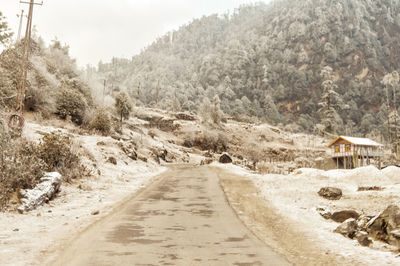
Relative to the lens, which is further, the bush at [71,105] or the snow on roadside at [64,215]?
the bush at [71,105]

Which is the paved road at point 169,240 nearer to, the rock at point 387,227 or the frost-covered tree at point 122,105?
the rock at point 387,227

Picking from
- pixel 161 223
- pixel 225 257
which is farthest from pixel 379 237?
pixel 161 223

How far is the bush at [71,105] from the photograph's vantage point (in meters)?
32.2

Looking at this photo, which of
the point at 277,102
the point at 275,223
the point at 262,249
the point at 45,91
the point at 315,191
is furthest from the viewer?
the point at 277,102

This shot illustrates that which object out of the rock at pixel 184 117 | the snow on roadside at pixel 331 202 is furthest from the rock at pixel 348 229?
the rock at pixel 184 117

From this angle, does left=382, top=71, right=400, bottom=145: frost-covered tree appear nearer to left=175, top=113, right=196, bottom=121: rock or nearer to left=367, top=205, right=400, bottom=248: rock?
left=175, top=113, right=196, bottom=121: rock

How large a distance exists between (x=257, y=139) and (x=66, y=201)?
64804mm

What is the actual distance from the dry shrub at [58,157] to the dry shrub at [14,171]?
1.38m

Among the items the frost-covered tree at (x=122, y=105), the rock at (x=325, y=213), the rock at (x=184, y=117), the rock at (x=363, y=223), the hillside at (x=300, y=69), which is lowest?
the rock at (x=325, y=213)

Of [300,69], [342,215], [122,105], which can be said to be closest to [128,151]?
[342,215]

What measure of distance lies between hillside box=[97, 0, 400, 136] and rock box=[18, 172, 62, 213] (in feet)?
→ 347

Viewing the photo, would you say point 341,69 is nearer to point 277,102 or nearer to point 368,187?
point 277,102

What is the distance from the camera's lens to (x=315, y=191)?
1498 centimetres

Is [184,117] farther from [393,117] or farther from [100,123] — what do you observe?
[393,117]
